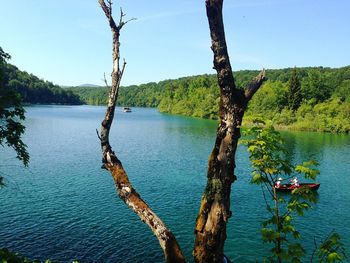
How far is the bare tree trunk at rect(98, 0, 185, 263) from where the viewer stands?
5.57 m

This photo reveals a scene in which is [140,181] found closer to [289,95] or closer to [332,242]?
[332,242]

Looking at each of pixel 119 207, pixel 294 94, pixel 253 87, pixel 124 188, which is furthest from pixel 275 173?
pixel 294 94

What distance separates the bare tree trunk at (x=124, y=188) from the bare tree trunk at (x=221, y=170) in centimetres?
42

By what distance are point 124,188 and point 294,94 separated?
10687cm

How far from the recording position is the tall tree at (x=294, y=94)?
105375 millimetres

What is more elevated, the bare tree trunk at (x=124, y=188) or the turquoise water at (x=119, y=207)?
the bare tree trunk at (x=124, y=188)

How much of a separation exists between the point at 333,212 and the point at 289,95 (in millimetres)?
84007

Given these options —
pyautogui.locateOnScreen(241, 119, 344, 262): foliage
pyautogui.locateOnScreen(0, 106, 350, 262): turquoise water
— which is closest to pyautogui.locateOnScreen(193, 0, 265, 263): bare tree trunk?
pyautogui.locateOnScreen(241, 119, 344, 262): foliage

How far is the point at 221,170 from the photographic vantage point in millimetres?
5457

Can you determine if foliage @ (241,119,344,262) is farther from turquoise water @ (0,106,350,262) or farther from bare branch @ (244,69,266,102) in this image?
turquoise water @ (0,106,350,262)

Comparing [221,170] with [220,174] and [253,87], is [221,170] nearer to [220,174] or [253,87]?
[220,174]

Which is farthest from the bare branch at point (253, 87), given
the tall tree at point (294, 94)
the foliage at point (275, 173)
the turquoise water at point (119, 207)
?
the tall tree at point (294, 94)

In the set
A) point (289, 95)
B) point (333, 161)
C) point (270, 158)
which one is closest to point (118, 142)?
point (333, 161)

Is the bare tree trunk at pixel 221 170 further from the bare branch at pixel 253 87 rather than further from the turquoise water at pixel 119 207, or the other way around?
the turquoise water at pixel 119 207
